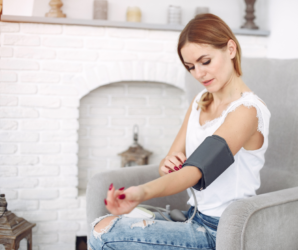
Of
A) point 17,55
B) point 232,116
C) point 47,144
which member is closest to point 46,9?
point 17,55

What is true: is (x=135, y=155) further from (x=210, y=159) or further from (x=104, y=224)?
(x=210, y=159)

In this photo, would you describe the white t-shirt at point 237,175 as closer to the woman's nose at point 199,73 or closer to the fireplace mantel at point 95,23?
the woman's nose at point 199,73

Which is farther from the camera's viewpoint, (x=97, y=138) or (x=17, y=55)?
(x=97, y=138)

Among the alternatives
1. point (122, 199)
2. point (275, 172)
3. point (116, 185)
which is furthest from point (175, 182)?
point (275, 172)

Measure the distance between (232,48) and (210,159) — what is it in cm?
40

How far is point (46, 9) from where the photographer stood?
1.88 metres

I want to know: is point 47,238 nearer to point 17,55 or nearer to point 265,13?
point 17,55

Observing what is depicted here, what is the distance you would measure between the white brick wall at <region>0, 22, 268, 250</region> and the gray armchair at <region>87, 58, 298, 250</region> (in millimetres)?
520

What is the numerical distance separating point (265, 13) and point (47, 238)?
2.02 m

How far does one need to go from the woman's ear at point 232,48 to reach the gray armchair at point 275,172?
1.37ft

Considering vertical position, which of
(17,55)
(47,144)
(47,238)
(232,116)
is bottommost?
(47,238)

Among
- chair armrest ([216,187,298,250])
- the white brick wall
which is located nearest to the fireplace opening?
the white brick wall

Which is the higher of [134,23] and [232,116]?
[134,23]

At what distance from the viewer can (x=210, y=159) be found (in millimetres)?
728
